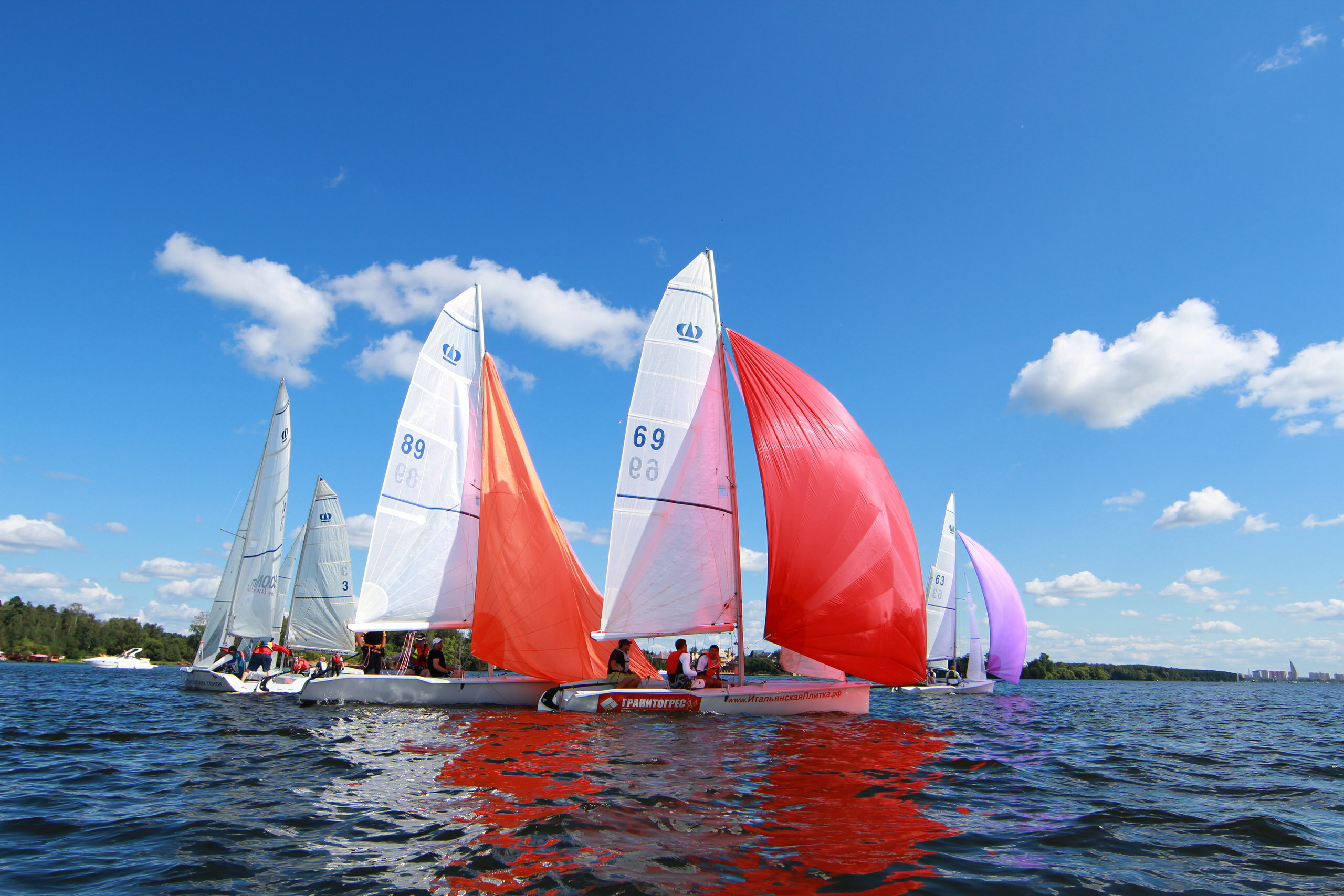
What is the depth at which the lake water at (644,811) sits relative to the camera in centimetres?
508

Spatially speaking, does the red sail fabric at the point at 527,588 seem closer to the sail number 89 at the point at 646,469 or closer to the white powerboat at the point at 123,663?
the sail number 89 at the point at 646,469

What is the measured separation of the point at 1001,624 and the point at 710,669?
27905 mm

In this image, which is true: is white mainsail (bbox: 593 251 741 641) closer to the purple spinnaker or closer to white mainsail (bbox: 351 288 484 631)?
white mainsail (bbox: 351 288 484 631)

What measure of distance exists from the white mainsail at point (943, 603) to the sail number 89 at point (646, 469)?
76.9ft

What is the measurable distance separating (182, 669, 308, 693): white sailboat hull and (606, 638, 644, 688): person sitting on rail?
12346 mm

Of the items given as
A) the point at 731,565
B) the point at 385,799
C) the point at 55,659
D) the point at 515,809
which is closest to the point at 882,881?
the point at 515,809

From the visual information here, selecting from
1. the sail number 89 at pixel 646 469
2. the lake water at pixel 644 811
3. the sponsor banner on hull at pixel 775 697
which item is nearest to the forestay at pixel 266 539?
the lake water at pixel 644 811

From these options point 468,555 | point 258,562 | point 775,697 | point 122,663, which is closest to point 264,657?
point 258,562

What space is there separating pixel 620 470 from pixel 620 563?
2172mm

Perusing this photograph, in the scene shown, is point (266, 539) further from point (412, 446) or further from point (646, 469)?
point (646, 469)

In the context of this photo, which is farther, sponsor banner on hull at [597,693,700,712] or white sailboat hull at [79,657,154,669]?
white sailboat hull at [79,657,154,669]

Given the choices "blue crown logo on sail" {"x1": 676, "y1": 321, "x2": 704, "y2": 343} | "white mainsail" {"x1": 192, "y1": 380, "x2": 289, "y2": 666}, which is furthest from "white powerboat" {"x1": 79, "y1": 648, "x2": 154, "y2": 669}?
"blue crown logo on sail" {"x1": 676, "y1": 321, "x2": 704, "y2": 343}

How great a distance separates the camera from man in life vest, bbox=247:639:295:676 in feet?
83.9

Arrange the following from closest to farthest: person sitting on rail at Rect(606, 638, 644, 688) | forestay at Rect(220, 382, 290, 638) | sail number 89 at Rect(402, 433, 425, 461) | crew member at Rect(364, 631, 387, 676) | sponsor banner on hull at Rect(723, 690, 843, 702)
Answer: sponsor banner on hull at Rect(723, 690, 843, 702) → person sitting on rail at Rect(606, 638, 644, 688) → crew member at Rect(364, 631, 387, 676) → sail number 89 at Rect(402, 433, 425, 461) → forestay at Rect(220, 382, 290, 638)
